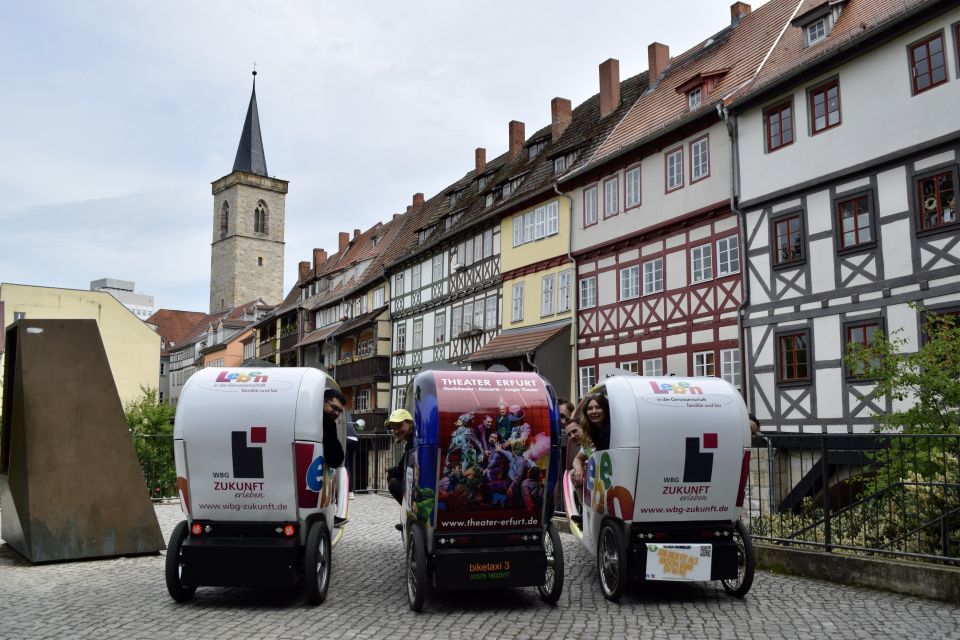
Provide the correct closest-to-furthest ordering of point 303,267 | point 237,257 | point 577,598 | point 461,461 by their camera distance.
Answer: point 461,461 → point 577,598 → point 303,267 → point 237,257

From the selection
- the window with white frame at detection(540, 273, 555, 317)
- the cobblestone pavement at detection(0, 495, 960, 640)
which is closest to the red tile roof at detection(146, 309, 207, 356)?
the window with white frame at detection(540, 273, 555, 317)

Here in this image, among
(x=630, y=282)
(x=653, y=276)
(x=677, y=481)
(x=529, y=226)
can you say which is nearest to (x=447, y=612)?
(x=677, y=481)

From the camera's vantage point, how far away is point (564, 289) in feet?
85.6

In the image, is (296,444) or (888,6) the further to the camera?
(888,6)

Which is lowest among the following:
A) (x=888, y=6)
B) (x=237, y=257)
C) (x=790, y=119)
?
(x=790, y=119)

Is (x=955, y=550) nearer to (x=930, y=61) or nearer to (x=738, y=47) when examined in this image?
(x=930, y=61)

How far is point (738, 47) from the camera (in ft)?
76.5

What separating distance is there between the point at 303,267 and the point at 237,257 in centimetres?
3420

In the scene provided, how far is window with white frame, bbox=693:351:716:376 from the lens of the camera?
66.7 feet

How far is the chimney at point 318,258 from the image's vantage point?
194 feet

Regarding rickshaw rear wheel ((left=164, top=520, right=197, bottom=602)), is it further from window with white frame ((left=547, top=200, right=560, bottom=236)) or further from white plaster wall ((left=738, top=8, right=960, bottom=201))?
window with white frame ((left=547, top=200, right=560, bottom=236))

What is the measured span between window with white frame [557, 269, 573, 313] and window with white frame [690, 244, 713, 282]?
17.1 feet

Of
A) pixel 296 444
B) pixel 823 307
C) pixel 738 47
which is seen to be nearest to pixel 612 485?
pixel 296 444

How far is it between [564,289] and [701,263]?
5943 mm
